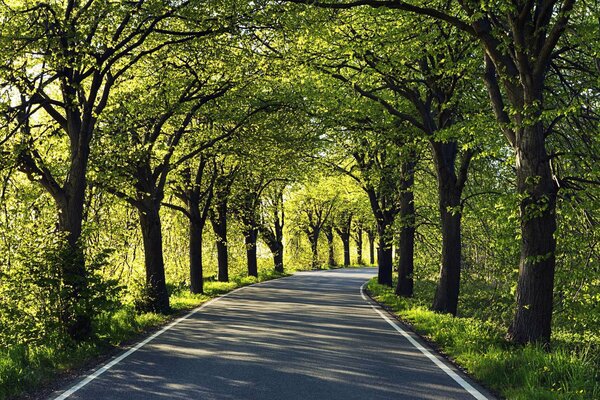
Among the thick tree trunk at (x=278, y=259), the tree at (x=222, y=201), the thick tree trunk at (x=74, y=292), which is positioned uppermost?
the tree at (x=222, y=201)

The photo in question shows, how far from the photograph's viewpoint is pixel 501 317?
16359 millimetres

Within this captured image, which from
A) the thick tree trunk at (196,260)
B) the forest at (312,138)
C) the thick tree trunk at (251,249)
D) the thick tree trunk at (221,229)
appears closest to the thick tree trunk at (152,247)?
the forest at (312,138)

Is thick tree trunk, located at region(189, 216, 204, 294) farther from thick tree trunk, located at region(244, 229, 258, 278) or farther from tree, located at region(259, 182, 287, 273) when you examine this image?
tree, located at region(259, 182, 287, 273)

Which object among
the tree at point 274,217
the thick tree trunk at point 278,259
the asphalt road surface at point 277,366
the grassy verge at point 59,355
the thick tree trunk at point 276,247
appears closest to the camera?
the asphalt road surface at point 277,366

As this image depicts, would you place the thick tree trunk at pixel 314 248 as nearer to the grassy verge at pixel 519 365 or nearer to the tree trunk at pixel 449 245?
the tree trunk at pixel 449 245

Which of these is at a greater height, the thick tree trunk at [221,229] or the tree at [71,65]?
the tree at [71,65]

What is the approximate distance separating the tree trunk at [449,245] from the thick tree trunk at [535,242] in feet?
18.7

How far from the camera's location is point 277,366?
803cm

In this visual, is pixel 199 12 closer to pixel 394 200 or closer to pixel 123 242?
pixel 123 242

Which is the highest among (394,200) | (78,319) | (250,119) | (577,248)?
(250,119)

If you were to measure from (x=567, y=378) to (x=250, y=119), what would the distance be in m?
12.9

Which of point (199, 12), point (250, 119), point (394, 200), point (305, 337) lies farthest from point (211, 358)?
point (394, 200)

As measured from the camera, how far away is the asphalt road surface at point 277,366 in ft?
21.5

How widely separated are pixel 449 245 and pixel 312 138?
651 cm
